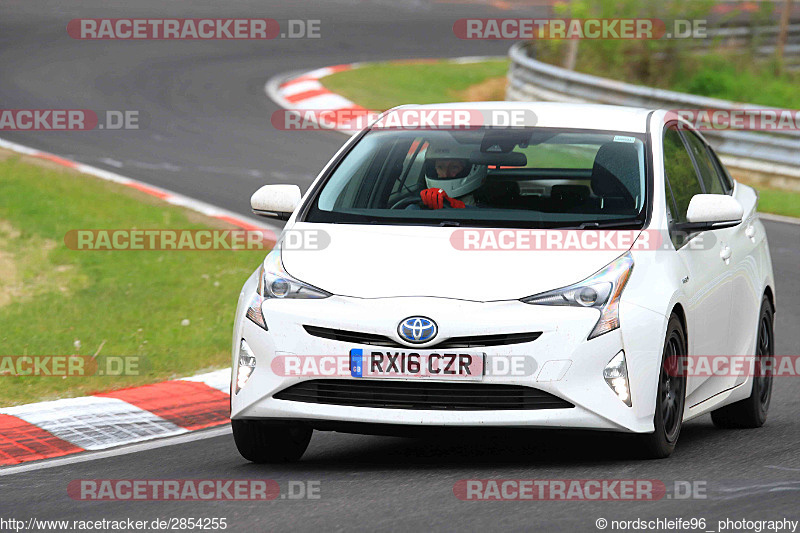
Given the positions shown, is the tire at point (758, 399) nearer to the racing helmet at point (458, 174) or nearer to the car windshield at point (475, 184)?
the car windshield at point (475, 184)

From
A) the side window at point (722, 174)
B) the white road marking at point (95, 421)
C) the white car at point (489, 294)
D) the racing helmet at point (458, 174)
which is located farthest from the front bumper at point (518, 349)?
the side window at point (722, 174)

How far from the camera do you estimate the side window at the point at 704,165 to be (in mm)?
7930

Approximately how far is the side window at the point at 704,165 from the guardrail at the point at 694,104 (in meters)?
9.97

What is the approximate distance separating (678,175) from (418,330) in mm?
2080

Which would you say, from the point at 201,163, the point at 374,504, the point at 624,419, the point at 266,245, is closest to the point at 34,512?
the point at 374,504

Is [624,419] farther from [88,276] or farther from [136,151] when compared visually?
[136,151]

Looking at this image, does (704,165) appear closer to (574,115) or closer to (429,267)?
(574,115)

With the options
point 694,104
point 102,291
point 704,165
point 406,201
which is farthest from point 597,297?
point 694,104

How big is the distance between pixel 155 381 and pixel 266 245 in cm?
375

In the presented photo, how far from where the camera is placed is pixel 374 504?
5762 millimetres

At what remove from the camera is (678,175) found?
7.45 meters

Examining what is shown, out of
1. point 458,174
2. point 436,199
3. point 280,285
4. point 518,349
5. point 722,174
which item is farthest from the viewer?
point 722,174

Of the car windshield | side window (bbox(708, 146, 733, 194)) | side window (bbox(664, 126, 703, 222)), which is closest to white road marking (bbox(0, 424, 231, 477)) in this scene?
the car windshield

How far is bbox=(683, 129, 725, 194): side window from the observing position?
26.0 feet
